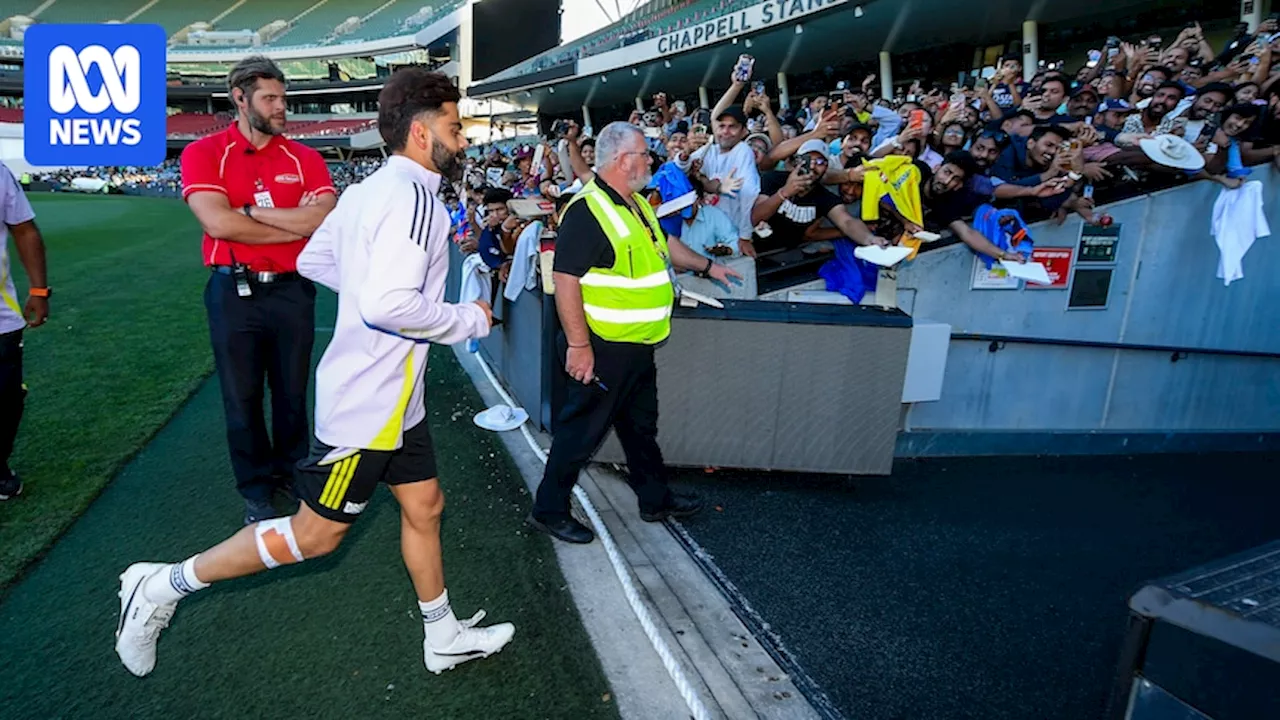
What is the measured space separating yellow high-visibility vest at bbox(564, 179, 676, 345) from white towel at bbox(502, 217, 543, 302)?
1.50 meters

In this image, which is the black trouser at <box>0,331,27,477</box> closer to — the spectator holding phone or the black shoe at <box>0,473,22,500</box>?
the black shoe at <box>0,473,22,500</box>

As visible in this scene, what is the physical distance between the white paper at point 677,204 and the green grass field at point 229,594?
1.73 metres

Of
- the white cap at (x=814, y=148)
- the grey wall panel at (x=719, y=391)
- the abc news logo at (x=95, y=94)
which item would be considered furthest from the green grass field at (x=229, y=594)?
the abc news logo at (x=95, y=94)

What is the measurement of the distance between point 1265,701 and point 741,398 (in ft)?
10.3

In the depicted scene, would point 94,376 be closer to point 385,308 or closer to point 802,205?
point 385,308

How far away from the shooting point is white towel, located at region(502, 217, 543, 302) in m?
4.55

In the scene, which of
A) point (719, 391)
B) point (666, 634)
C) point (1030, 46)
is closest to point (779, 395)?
point (719, 391)

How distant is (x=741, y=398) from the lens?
397 cm

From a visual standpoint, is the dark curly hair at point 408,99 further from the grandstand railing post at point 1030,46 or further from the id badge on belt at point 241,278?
the grandstand railing post at point 1030,46

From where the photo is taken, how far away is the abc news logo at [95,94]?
653 centimetres

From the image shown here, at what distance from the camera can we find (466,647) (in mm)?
2320

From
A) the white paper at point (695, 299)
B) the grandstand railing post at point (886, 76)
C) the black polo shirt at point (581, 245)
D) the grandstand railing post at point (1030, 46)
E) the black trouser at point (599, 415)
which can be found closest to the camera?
the black polo shirt at point (581, 245)

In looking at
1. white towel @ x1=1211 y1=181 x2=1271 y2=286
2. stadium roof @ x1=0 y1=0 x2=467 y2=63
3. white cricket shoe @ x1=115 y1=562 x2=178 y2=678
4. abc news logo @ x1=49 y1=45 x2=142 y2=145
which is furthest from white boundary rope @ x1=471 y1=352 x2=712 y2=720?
stadium roof @ x1=0 y1=0 x2=467 y2=63

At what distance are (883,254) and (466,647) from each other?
11.5ft
